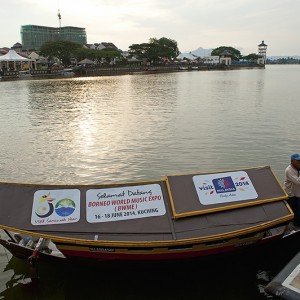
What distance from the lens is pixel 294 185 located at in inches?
336

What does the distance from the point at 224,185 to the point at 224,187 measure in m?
0.06

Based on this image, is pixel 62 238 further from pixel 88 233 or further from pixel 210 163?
Answer: pixel 210 163

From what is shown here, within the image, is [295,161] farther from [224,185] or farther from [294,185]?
[224,185]

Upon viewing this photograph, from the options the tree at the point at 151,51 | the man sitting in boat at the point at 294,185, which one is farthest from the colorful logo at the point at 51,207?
the tree at the point at 151,51

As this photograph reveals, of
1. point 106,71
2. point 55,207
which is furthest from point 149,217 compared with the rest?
point 106,71

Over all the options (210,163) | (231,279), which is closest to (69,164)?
(210,163)

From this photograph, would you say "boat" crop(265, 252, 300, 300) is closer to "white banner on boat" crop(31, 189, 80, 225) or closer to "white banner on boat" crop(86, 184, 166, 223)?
"white banner on boat" crop(86, 184, 166, 223)

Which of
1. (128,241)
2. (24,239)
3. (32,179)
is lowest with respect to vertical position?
(32,179)

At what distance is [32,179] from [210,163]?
919cm

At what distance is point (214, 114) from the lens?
29594 mm

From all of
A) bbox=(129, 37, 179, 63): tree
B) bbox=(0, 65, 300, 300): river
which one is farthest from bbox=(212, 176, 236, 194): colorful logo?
bbox=(129, 37, 179, 63): tree

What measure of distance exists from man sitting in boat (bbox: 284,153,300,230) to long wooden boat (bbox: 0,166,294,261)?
0.27m

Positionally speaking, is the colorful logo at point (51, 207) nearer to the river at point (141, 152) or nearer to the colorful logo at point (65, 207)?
the colorful logo at point (65, 207)

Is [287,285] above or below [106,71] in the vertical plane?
above
